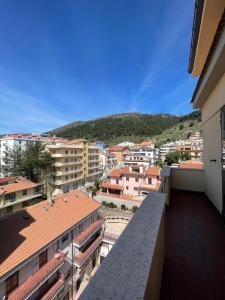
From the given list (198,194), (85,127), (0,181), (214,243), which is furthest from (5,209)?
(85,127)

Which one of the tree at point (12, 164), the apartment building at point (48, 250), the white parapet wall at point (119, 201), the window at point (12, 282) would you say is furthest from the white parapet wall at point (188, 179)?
the tree at point (12, 164)

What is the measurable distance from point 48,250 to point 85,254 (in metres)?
3.04

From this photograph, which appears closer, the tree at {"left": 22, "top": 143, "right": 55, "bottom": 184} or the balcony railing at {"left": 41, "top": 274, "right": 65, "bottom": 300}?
the balcony railing at {"left": 41, "top": 274, "right": 65, "bottom": 300}

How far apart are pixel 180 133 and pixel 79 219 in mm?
79574

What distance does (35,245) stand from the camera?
8703mm

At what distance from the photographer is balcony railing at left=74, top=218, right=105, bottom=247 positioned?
11.2 meters

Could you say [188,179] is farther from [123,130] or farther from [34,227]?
[123,130]

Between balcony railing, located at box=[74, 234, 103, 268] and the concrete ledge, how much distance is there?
1161 cm

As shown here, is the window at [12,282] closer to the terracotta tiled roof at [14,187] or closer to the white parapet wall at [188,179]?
the white parapet wall at [188,179]

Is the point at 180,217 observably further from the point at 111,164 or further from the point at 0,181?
the point at 111,164

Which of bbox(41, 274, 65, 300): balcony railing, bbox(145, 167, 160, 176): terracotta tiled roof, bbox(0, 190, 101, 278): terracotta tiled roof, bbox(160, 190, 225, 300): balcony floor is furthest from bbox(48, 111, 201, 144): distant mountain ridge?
bbox(160, 190, 225, 300): balcony floor

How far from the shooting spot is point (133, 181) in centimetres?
2438

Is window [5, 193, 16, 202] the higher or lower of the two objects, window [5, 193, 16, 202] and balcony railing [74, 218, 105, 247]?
the higher

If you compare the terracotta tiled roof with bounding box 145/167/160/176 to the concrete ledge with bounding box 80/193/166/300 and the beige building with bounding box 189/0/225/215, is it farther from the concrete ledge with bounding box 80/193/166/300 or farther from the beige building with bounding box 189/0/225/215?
the concrete ledge with bounding box 80/193/166/300
